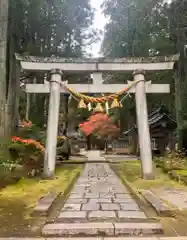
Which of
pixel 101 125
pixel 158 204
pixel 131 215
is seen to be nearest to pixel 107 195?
pixel 158 204

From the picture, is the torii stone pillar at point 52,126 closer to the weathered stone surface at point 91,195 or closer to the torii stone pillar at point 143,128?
the torii stone pillar at point 143,128

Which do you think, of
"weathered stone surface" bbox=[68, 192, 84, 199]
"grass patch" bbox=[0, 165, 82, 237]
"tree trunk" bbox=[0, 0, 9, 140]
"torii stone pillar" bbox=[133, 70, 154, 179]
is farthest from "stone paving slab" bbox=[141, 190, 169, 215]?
"tree trunk" bbox=[0, 0, 9, 140]

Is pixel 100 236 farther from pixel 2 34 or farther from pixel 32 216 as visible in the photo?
pixel 2 34

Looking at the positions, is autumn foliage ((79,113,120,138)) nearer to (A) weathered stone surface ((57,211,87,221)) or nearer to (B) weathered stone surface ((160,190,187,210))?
(B) weathered stone surface ((160,190,187,210))

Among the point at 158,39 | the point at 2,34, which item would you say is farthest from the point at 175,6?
the point at 2,34

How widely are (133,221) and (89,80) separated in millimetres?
18366

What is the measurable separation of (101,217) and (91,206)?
2.86 feet

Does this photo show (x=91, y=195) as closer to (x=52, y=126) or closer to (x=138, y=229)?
(x=138, y=229)

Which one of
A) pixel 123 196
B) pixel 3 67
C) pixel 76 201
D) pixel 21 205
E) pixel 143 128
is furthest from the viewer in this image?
pixel 143 128

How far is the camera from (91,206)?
5547mm

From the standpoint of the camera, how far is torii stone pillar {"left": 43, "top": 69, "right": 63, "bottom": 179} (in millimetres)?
9688

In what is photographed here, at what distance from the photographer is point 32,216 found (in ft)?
16.3

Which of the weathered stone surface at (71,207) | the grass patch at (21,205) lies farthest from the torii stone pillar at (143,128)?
the weathered stone surface at (71,207)

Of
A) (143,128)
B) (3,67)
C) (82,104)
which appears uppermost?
(3,67)
